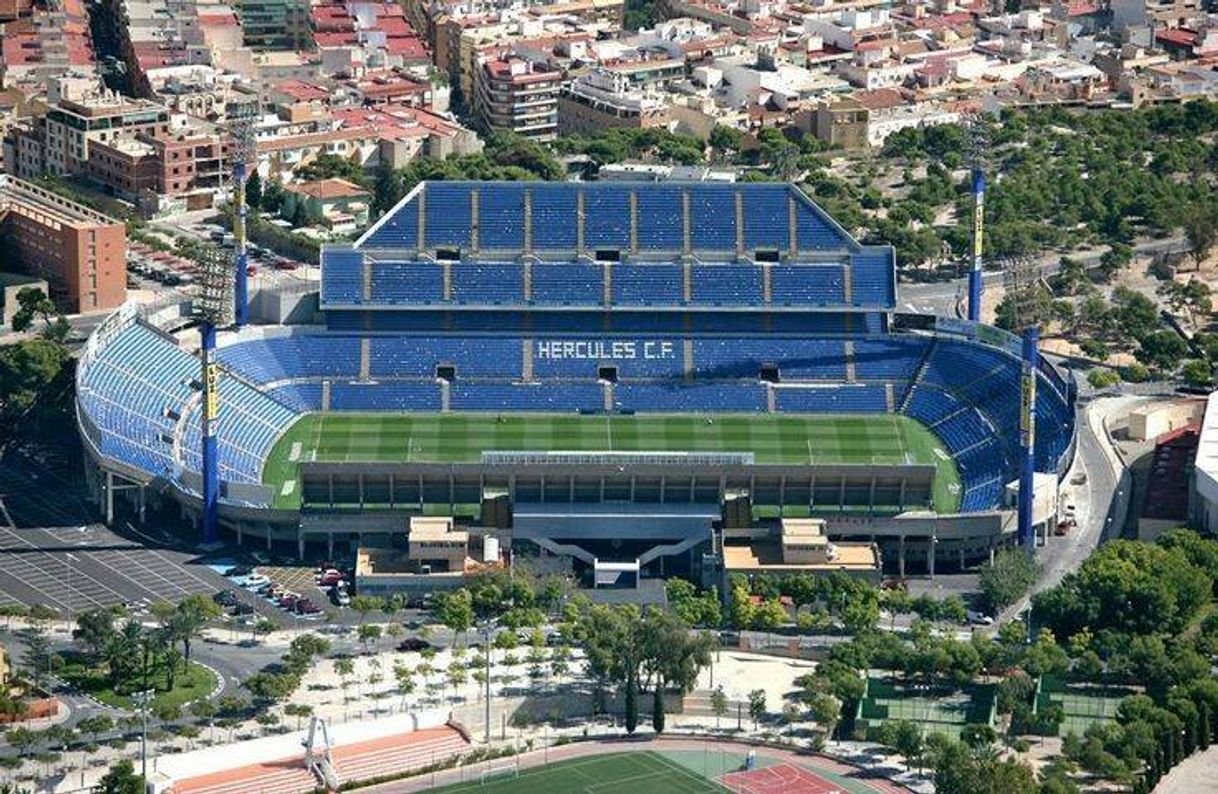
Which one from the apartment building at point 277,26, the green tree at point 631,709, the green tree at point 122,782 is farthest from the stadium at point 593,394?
the apartment building at point 277,26

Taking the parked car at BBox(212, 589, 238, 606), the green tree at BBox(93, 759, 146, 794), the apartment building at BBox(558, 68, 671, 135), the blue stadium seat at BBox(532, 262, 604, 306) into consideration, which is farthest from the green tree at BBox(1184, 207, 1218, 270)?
the green tree at BBox(93, 759, 146, 794)

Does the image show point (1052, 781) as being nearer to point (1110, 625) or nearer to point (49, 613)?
point (1110, 625)

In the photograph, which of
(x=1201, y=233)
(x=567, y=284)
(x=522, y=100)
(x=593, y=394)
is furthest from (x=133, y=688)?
(x=522, y=100)

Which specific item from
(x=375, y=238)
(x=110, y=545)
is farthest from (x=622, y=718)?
(x=375, y=238)

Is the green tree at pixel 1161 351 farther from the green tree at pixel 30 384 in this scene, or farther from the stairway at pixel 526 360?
the green tree at pixel 30 384

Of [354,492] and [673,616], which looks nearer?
[673,616]

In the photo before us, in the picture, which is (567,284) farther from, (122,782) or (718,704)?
(122,782)

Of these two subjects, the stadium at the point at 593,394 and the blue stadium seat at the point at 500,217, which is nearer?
the stadium at the point at 593,394
